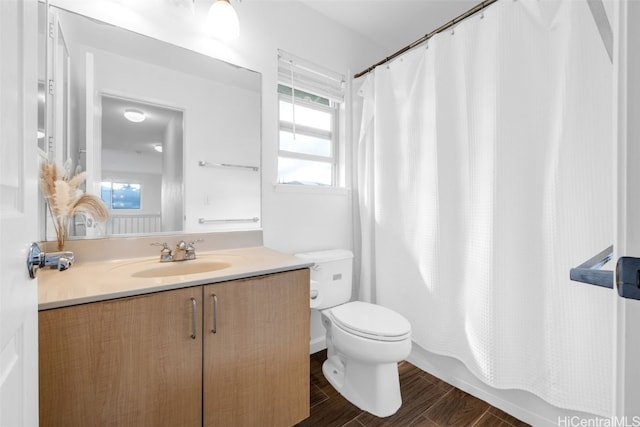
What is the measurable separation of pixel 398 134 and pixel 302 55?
2.86 feet

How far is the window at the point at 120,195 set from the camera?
4.14ft

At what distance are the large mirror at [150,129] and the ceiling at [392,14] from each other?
0.82 m

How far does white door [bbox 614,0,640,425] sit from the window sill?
1.59 metres

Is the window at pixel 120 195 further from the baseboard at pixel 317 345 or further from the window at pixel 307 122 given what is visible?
the baseboard at pixel 317 345

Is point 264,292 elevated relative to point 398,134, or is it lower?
lower

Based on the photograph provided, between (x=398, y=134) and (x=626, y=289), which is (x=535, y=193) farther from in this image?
(x=626, y=289)

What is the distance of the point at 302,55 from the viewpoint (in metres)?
1.88

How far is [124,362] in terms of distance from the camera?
81cm

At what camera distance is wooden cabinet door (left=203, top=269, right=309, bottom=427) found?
963 mm

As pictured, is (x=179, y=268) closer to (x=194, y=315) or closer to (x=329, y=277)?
(x=194, y=315)

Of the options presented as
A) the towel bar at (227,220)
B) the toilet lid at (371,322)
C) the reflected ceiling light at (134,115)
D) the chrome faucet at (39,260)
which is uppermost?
the reflected ceiling light at (134,115)

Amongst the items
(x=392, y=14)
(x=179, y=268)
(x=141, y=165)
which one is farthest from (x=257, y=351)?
(x=392, y=14)

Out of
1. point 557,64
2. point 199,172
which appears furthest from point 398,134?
point 199,172

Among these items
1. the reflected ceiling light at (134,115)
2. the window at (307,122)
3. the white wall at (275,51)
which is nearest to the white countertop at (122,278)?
the white wall at (275,51)
